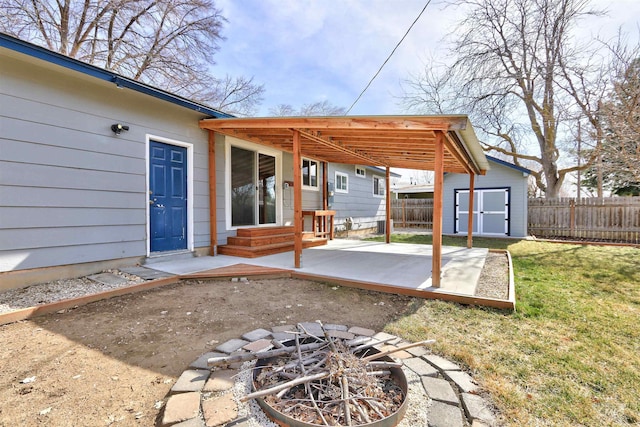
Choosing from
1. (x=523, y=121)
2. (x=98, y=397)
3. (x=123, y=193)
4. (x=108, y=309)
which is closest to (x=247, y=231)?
(x=123, y=193)

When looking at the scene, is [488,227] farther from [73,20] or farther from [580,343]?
[73,20]

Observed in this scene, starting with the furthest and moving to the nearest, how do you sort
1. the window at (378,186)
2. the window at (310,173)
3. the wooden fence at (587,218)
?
the window at (378,186), the wooden fence at (587,218), the window at (310,173)

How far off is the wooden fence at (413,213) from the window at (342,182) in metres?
5.62

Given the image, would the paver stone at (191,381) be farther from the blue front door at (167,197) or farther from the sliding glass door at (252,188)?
the sliding glass door at (252,188)

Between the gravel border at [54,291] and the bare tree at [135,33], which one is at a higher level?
the bare tree at [135,33]

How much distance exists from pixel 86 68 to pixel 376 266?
4893 mm

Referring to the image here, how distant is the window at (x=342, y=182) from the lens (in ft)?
32.3

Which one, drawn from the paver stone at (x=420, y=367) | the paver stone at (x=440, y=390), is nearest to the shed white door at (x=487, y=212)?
the paver stone at (x=420, y=367)

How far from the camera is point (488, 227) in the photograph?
37.8 feet

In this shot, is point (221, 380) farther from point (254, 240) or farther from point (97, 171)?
point (254, 240)

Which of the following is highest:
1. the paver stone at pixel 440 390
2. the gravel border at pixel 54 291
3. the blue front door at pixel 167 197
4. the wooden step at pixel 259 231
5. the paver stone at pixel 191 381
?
the blue front door at pixel 167 197

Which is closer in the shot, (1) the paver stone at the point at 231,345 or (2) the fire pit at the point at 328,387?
(2) the fire pit at the point at 328,387

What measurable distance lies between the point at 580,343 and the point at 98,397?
347 cm

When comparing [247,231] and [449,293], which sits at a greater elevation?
[247,231]
